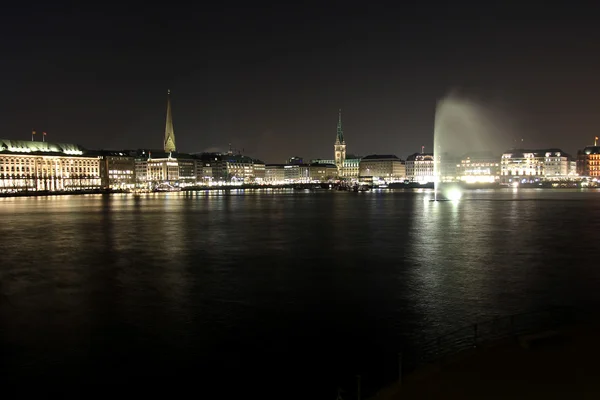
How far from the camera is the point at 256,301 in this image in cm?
1628

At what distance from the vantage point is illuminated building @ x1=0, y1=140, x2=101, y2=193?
14838 centimetres

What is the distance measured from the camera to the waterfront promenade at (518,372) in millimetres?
6722

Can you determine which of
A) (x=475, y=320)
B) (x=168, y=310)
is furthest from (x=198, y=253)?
(x=475, y=320)

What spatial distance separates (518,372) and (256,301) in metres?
10.0

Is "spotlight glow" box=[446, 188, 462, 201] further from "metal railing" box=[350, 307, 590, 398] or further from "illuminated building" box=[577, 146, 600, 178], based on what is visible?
"illuminated building" box=[577, 146, 600, 178]

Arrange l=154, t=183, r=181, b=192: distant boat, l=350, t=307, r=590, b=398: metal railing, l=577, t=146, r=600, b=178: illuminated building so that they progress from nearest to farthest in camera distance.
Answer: l=350, t=307, r=590, b=398: metal railing, l=154, t=183, r=181, b=192: distant boat, l=577, t=146, r=600, b=178: illuminated building

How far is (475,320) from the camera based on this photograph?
13.9m

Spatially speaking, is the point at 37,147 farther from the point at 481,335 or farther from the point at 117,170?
the point at 481,335

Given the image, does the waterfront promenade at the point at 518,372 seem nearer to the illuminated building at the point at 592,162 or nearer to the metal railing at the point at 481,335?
the metal railing at the point at 481,335

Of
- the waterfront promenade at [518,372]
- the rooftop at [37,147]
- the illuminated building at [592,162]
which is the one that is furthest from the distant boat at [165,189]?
the waterfront promenade at [518,372]

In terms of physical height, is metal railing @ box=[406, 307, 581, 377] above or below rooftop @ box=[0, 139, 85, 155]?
below

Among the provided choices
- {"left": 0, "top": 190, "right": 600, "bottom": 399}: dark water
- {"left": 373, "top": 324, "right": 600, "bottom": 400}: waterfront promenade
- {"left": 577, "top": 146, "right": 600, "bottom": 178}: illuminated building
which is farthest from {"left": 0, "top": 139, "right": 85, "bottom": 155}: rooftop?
{"left": 577, "top": 146, "right": 600, "bottom": 178}: illuminated building

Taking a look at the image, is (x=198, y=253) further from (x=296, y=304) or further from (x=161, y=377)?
(x=161, y=377)

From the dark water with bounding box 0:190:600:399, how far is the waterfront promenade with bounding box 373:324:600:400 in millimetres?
2060
